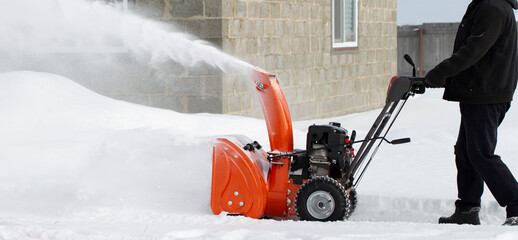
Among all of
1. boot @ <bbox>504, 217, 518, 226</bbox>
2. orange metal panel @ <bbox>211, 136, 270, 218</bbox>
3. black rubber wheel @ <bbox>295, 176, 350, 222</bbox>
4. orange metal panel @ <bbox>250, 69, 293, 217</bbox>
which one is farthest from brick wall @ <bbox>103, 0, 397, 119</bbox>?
boot @ <bbox>504, 217, 518, 226</bbox>

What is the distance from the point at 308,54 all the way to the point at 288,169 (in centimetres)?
637

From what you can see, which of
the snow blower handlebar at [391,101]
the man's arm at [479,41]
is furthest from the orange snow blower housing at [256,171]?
the man's arm at [479,41]

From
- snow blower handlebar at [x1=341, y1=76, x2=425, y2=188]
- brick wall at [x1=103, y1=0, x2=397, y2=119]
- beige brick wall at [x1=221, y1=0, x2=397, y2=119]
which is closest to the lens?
snow blower handlebar at [x1=341, y1=76, x2=425, y2=188]

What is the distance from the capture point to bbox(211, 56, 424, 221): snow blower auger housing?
169 inches

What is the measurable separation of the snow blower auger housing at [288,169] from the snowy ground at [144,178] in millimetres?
161

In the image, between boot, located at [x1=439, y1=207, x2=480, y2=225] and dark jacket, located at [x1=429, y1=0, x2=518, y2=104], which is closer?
dark jacket, located at [x1=429, y1=0, x2=518, y2=104]

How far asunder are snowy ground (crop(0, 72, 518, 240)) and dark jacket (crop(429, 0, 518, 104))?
783mm

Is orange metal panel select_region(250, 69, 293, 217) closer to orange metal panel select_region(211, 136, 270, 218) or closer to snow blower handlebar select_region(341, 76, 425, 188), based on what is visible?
orange metal panel select_region(211, 136, 270, 218)

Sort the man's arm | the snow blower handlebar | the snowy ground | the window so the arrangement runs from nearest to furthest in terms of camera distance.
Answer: the snowy ground < the man's arm < the snow blower handlebar < the window

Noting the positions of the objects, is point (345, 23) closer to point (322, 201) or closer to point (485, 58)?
point (485, 58)

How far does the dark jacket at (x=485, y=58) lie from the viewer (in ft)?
13.5

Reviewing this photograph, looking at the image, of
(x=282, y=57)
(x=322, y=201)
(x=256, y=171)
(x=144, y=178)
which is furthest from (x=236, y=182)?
(x=282, y=57)

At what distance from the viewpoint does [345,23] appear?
481 inches

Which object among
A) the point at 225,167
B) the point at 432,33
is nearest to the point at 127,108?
the point at 225,167
